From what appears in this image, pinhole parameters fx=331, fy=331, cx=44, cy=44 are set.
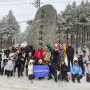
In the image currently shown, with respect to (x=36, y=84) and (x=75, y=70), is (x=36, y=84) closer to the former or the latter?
(x=36, y=84)

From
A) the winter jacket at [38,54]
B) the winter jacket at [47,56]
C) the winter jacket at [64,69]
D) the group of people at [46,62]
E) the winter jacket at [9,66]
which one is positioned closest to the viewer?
the winter jacket at [64,69]

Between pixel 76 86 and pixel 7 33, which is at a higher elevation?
pixel 7 33

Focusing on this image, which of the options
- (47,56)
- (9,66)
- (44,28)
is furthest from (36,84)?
(44,28)

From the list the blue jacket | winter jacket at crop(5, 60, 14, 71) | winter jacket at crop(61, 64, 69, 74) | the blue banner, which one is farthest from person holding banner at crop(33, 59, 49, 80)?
the blue jacket

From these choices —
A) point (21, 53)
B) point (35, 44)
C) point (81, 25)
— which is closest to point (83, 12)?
point (81, 25)

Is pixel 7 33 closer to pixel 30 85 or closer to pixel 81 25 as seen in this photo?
pixel 81 25

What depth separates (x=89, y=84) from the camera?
19.7 meters

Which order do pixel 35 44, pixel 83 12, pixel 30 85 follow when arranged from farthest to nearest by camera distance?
pixel 83 12 → pixel 35 44 → pixel 30 85

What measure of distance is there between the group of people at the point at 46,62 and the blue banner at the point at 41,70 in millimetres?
205

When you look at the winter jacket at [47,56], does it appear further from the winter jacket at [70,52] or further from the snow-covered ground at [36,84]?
the snow-covered ground at [36,84]

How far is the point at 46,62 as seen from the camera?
20469mm

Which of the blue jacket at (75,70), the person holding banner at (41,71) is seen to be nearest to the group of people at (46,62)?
the blue jacket at (75,70)

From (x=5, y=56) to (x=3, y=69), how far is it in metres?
1.07

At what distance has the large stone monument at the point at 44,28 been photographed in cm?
2519
